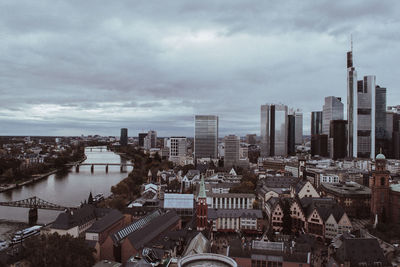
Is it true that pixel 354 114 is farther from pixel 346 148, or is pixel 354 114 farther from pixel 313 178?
pixel 313 178

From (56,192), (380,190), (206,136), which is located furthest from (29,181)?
(380,190)

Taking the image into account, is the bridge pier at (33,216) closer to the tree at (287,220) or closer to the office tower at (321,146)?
the tree at (287,220)

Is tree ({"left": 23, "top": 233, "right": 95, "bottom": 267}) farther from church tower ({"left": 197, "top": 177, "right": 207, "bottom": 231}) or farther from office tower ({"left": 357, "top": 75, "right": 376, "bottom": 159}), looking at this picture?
office tower ({"left": 357, "top": 75, "right": 376, "bottom": 159})

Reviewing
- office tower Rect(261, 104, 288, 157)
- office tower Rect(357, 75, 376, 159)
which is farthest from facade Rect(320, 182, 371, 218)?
office tower Rect(261, 104, 288, 157)

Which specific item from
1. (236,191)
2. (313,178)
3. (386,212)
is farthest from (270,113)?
(386,212)

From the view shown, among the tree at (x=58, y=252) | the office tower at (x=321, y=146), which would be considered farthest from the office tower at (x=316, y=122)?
the tree at (x=58, y=252)
